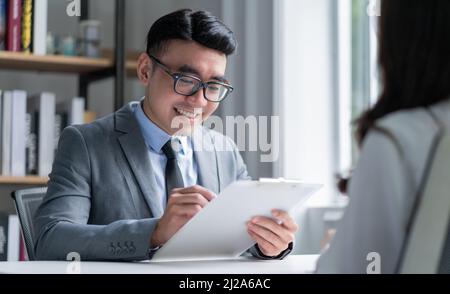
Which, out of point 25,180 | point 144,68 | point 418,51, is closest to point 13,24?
point 25,180

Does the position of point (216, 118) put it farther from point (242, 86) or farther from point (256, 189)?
point (256, 189)

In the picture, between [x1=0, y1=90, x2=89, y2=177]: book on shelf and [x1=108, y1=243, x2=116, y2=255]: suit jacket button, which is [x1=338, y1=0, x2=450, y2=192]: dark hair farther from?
[x1=0, y1=90, x2=89, y2=177]: book on shelf

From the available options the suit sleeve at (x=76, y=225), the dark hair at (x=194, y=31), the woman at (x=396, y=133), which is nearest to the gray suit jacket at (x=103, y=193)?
the suit sleeve at (x=76, y=225)

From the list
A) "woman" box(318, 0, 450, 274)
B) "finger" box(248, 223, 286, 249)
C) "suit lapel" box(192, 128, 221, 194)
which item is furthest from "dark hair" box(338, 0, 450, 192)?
"suit lapel" box(192, 128, 221, 194)

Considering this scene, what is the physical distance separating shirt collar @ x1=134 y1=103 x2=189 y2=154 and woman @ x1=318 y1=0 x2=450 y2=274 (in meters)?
1.00

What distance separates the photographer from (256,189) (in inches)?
47.6

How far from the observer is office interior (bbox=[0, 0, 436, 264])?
2734 millimetres

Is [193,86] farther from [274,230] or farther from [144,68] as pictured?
[274,230]

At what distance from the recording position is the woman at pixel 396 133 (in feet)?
2.33

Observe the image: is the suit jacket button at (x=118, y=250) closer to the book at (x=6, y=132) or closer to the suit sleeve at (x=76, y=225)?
the suit sleeve at (x=76, y=225)

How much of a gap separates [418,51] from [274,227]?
75 centimetres

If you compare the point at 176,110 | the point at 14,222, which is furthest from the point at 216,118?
the point at 176,110

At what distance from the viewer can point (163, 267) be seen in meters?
1.29
